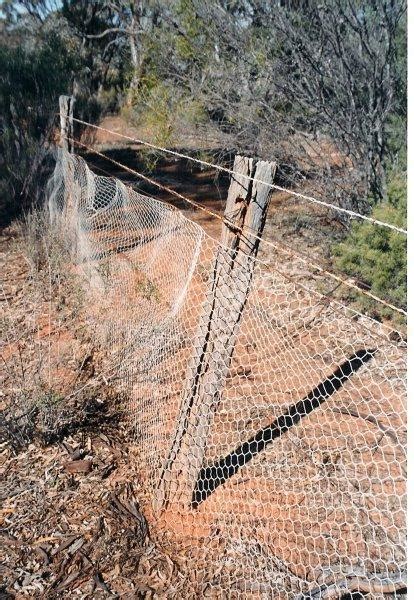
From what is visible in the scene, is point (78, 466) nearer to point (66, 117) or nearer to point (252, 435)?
point (252, 435)

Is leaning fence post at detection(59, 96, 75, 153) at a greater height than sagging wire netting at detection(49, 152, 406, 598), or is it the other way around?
leaning fence post at detection(59, 96, 75, 153)

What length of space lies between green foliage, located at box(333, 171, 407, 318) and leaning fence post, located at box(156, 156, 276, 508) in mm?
3385

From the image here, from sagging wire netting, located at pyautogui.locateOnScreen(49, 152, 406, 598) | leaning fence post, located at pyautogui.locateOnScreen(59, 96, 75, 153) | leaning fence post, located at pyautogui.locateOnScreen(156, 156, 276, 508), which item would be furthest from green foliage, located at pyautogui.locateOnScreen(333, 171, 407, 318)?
leaning fence post, located at pyautogui.locateOnScreen(59, 96, 75, 153)

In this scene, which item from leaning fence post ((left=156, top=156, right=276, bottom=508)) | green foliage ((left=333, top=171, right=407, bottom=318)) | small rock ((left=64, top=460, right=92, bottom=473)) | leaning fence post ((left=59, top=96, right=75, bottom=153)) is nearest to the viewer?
leaning fence post ((left=156, top=156, right=276, bottom=508))

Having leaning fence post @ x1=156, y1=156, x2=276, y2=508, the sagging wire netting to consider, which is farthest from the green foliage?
leaning fence post @ x1=156, y1=156, x2=276, y2=508

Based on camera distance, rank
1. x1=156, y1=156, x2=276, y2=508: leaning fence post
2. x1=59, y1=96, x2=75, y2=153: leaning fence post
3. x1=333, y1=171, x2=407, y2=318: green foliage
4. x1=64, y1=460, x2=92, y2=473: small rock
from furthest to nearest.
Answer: x1=59, y1=96, x2=75, y2=153: leaning fence post
x1=333, y1=171, x2=407, y2=318: green foliage
x1=64, y1=460, x2=92, y2=473: small rock
x1=156, y1=156, x2=276, y2=508: leaning fence post

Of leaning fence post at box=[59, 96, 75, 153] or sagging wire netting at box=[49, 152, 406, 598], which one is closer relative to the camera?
sagging wire netting at box=[49, 152, 406, 598]

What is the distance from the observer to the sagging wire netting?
2.64 metres

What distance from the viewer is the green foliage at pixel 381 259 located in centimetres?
577

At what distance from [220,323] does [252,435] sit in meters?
1.07

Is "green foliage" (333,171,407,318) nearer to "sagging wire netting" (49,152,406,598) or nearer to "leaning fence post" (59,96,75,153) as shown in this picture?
"sagging wire netting" (49,152,406,598)

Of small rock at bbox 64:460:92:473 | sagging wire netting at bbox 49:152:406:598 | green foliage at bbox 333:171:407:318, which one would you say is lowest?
small rock at bbox 64:460:92:473

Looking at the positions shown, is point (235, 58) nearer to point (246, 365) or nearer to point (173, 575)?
point (246, 365)

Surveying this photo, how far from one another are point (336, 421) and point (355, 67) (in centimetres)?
532
